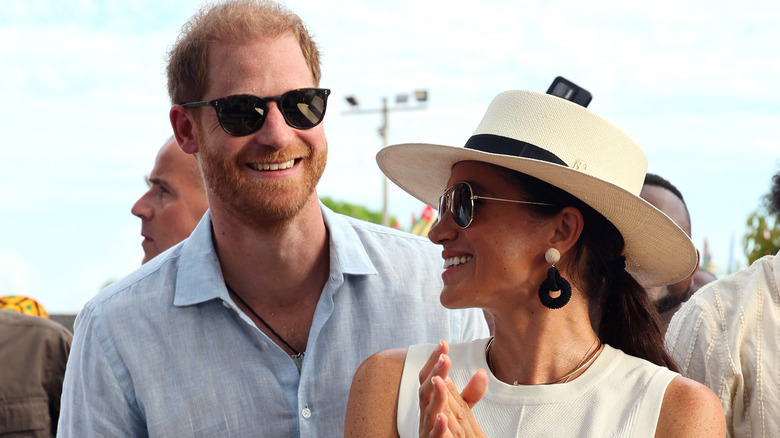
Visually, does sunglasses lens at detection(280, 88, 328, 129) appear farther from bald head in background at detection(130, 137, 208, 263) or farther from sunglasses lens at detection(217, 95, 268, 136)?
bald head in background at detection(130, 137, 208, 263)

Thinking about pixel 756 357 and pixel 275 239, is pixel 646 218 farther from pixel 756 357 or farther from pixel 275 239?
pixel 275 239

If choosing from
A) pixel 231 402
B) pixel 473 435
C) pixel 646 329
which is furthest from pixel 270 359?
pixel 646 329

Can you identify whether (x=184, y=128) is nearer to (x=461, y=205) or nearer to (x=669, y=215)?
(x=461, y=205)

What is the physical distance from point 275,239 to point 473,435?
1.35 m

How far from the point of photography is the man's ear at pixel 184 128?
3668mm

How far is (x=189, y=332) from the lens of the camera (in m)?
3.36

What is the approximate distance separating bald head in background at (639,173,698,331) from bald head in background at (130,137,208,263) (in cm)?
273

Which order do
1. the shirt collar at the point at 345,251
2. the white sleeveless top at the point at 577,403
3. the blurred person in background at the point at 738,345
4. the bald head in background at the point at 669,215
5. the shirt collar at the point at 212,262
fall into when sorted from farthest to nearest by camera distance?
the bald head in background at the point at 669,215, the shirt collar at the point at 345,251, the shirt collar at the point at 212,262, the blurred person in background at the point at 738,345, the white sleeveless top at the point at 577,403

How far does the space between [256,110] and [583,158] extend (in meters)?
1.31

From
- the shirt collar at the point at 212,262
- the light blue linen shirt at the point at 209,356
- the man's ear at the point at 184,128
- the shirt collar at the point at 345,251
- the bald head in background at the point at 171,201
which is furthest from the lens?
the bald head in background at the point at 171,201

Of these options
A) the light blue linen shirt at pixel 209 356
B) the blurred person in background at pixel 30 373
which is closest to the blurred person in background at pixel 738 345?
the light blue linen shirt at pixel 209 356

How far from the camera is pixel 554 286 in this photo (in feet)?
8.98

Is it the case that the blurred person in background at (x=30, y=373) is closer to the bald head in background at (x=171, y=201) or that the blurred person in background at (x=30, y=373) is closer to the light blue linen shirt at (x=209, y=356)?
the bald head in background at (x=171, y=201)

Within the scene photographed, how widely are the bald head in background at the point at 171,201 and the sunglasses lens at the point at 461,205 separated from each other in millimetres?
2945
